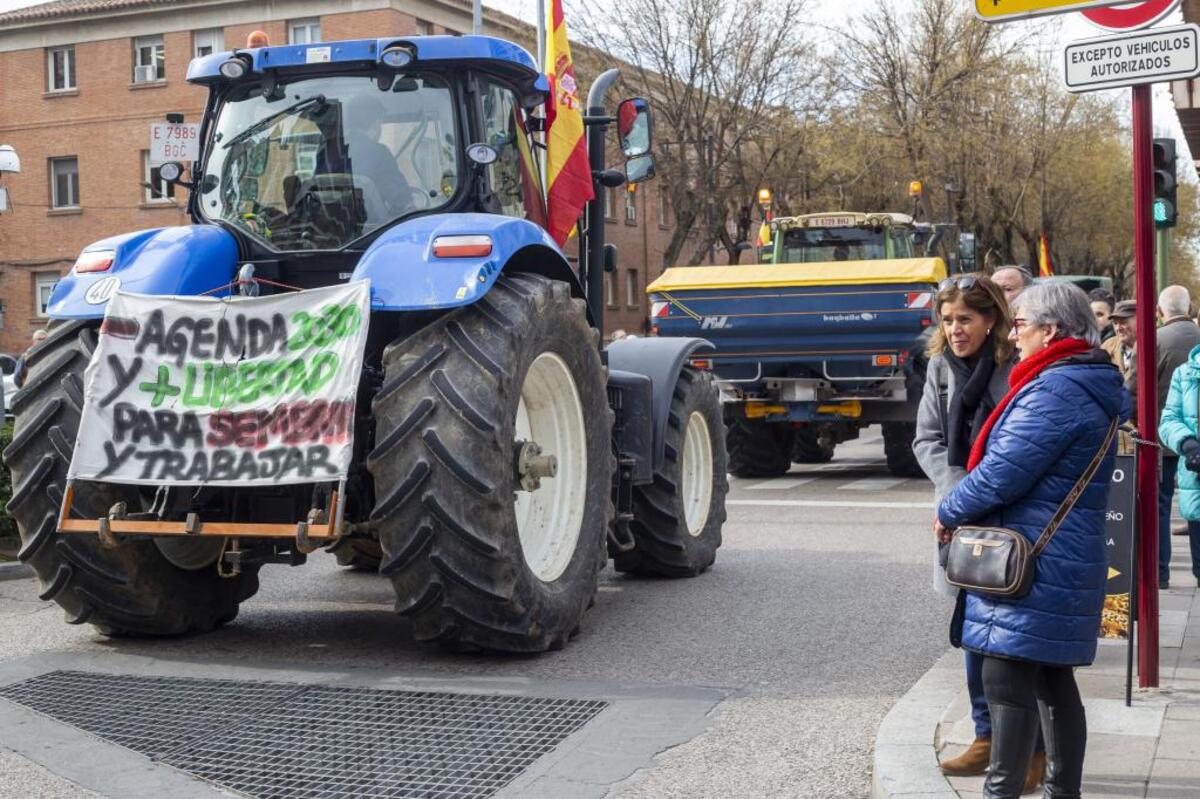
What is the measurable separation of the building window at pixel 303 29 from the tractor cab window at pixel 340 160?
3785cm

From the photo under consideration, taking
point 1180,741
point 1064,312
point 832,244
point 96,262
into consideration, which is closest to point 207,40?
point 832,244

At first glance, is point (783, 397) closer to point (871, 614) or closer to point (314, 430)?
point (871, 614)

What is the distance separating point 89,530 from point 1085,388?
4.11m

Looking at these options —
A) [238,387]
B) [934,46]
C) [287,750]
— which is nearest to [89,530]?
[238,387]

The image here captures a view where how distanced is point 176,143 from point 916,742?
517 centimetres

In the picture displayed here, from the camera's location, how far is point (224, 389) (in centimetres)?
654

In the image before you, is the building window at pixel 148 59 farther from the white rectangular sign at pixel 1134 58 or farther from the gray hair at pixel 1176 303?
the white rectangular sign at pixel 1134 58

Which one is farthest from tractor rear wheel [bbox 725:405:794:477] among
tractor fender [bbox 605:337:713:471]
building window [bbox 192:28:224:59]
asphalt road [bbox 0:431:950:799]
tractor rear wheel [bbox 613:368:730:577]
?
building window [bbox 192:28:224:59]

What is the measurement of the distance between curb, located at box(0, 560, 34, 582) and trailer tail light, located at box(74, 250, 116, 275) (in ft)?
10.8

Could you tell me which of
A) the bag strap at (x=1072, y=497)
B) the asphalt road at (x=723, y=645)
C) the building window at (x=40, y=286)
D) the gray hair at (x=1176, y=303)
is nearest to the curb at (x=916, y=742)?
the asphalt road at (x=723, y=645)

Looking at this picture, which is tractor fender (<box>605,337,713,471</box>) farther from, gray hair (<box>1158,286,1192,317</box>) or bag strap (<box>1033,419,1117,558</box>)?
bag strap (<box>1033,419,1117,558</box>)

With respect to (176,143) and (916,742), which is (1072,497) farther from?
(176,143)

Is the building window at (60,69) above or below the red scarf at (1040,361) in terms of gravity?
above

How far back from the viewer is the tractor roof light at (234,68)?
7.50 m
